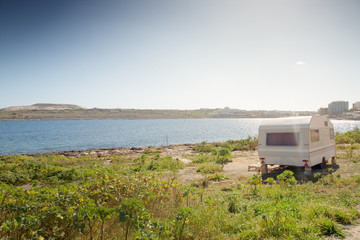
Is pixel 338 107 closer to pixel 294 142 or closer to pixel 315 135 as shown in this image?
pixel 315 135

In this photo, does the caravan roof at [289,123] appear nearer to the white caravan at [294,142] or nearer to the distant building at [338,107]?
the white caravan at [294,142]

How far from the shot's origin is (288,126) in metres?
11.3

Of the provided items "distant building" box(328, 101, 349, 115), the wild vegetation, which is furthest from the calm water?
"distant building" box(328, 101, 349, 115)

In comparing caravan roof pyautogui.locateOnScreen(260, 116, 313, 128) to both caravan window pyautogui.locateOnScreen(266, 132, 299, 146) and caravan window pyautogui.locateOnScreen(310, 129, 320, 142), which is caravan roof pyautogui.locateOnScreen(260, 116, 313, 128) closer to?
caravan window pyautogui.locateOnScreen(266, 132, 299, 146)

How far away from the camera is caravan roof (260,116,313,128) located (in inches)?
435

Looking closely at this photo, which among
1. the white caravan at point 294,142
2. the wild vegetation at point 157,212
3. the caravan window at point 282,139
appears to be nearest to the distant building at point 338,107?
the white caravan at point 294,142

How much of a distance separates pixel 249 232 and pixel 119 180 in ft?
11.3

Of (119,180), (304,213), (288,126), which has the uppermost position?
(288,126)

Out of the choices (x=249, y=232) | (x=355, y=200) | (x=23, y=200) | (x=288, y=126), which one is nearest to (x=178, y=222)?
(x=249, y=232)

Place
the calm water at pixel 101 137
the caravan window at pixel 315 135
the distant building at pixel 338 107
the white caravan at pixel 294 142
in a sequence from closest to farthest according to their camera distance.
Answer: the white caravan at pixel 294 142
the caravan window at pixel 315 135
the calm water at pixel 101 137
the distant building at pixel 338 107

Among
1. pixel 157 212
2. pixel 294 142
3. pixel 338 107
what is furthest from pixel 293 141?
pixel 338 107

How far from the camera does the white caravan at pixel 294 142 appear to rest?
10.7m

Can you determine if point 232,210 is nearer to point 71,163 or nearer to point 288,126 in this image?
point 288,126

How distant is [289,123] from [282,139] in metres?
0.89
